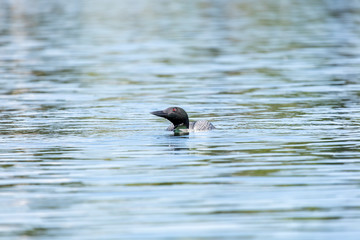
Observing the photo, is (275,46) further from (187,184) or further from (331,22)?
(187,184)

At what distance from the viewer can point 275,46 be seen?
47938 millimetres

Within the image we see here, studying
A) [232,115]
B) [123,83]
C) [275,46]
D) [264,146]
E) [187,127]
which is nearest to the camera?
[264,146]

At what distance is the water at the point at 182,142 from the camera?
12.3m

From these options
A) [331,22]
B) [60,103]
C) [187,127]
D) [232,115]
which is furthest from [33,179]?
[331,22]

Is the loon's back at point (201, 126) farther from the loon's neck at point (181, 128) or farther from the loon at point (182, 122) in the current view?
the loon's neck at point (181, 128)

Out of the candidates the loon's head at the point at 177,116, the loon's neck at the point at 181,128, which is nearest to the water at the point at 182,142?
the loon's neck at the point at 181,128

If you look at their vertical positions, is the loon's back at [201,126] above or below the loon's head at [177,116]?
below

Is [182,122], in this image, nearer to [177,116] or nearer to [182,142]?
[177,116]

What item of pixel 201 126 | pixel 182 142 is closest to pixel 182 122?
pixel 201 126

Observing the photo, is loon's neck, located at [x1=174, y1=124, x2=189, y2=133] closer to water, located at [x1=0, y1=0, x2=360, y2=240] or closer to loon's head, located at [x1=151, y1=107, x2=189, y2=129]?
loon's head, located at [x1=151, y1=107, x2=189, y2=129]

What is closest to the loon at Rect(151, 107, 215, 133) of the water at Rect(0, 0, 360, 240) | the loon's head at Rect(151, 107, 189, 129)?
the loon's head at Rect(151, 107, 189, 129)

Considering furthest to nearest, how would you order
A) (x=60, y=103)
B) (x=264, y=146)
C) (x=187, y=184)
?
1. (x=60, y=103)
2. (x=264, y=146)
3. (x=187, y=184)

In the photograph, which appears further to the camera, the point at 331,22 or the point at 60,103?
the point at 331,22

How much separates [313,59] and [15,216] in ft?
94.5
